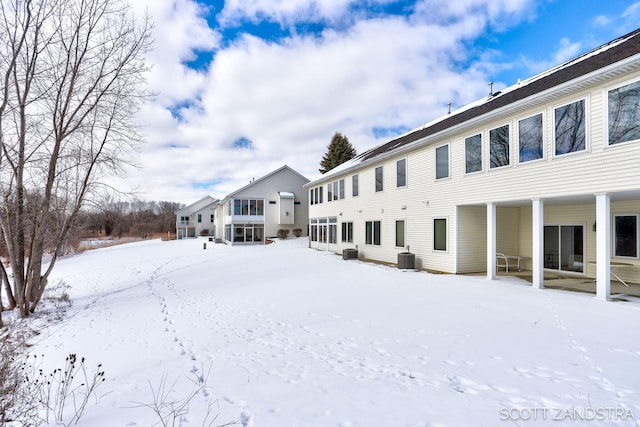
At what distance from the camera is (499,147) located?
994 centimetres

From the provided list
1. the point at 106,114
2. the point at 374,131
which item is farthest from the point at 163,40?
the point at 374,131

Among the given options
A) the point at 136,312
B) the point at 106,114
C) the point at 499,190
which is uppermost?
the point at 106,114

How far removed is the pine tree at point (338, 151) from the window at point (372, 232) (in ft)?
78.7

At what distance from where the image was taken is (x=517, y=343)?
4723mm

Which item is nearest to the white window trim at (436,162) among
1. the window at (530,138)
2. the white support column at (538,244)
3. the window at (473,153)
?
the window at (473,153)

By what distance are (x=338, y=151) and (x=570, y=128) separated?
33.2 m

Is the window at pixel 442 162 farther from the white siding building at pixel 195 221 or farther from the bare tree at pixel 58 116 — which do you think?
the white siding building at pixel 195 221

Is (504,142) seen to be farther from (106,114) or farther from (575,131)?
(106,114)

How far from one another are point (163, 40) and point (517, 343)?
1269 cm

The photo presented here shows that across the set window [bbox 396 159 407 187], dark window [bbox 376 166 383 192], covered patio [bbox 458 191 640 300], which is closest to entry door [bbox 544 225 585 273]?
covered patio [bbox 458 191 640 300]

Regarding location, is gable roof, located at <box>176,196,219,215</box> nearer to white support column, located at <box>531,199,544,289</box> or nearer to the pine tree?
the pine tree

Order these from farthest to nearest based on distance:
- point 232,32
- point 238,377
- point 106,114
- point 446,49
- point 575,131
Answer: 1. point 446,49
2. point 232,32
3. point 106,114
4. point 575,131
5. point 238,377

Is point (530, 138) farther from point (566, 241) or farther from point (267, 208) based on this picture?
point (267, 208)

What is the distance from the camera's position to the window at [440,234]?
11945 millimetres
